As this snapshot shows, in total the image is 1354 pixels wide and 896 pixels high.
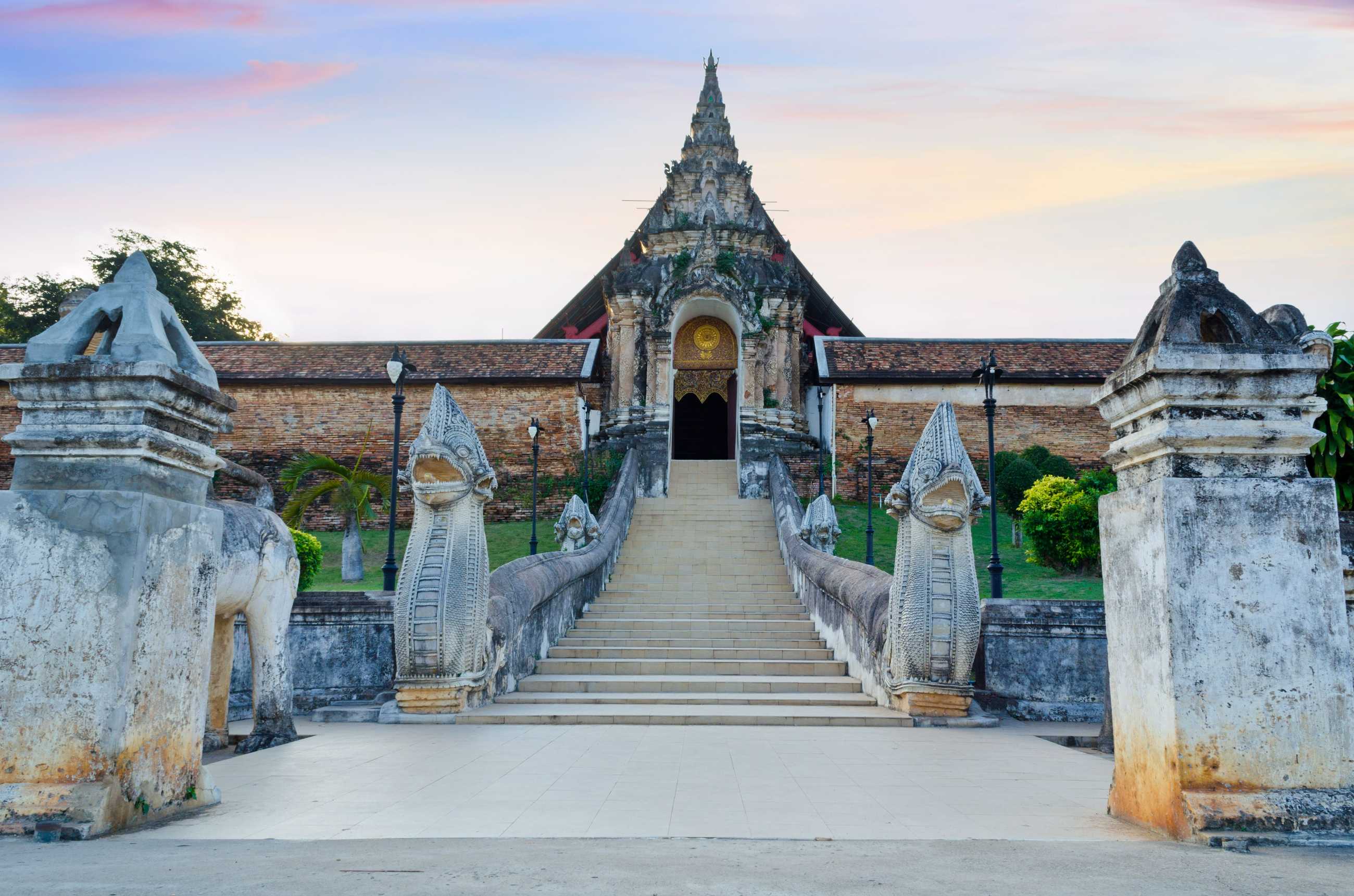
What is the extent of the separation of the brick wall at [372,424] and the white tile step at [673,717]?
16455mm

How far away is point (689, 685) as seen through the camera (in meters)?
9.75

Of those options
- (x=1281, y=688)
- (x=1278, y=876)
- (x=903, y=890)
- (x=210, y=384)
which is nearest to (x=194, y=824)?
(x=210, y=384)

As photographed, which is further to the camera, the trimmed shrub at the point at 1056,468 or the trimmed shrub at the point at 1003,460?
the trimmed shrub at the point at 1056,468

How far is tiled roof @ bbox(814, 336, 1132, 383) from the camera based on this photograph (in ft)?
82.4

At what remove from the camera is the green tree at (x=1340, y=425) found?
922cm

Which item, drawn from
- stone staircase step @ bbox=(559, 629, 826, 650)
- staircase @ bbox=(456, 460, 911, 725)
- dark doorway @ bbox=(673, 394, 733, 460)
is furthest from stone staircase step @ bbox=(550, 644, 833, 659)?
dark doorway @ bbox=(673, 394, 733, 460)

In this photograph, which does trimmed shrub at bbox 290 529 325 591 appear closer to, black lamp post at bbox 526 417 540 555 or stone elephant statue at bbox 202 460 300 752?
black lamp post at bbox 526 417 540 555

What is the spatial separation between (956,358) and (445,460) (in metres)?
20.2

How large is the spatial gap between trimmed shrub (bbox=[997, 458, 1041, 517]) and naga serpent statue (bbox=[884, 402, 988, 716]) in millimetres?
13679

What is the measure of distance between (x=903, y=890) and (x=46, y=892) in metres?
2.55

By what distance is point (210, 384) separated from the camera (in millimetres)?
4598

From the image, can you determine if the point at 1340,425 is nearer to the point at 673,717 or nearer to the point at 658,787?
the point at 673,717

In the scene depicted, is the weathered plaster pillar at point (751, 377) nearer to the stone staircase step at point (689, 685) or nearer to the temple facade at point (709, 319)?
the temple facade at point (709, 319)

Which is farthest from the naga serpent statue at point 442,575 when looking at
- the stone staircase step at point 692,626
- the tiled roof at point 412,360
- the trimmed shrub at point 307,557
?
the tiled roof at point 412,360
